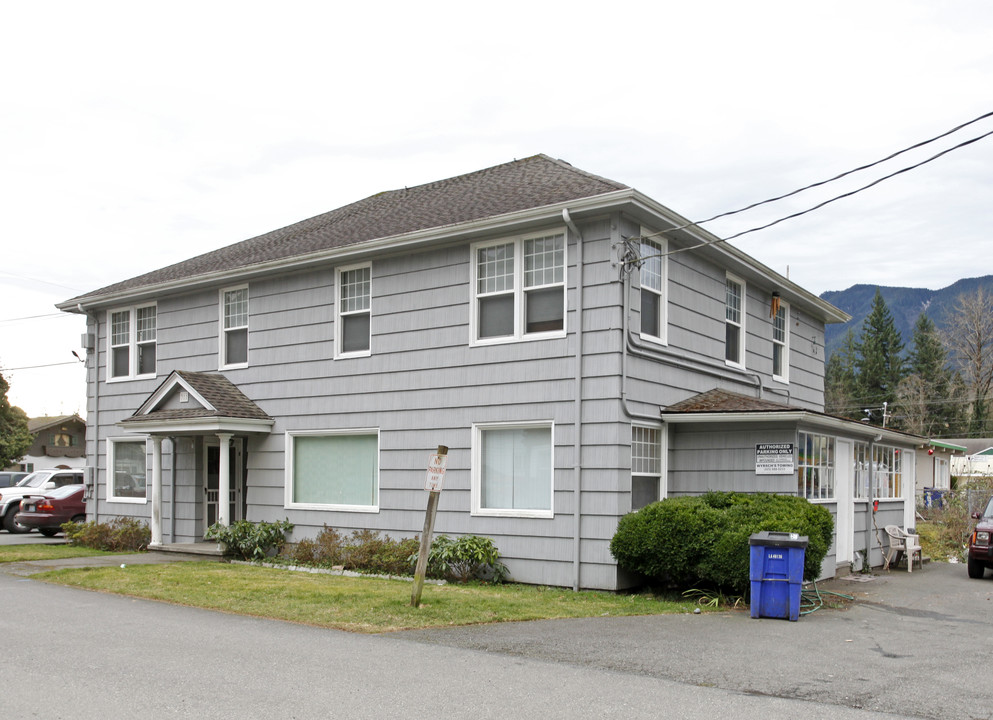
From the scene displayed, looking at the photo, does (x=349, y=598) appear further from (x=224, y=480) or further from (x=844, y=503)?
(x=844, y=503)

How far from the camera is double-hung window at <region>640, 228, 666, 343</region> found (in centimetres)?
1443

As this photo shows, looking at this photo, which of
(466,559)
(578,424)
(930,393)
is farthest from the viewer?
(930,393)

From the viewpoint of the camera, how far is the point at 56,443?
211 ft

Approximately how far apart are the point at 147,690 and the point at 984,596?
12.8m

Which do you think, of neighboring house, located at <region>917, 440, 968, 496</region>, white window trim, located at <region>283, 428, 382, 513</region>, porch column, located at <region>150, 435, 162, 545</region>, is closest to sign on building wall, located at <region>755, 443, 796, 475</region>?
white window trim, located at <region>283, 428, 382, 513</region>

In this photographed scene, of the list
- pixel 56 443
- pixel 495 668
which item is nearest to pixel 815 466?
pixel 495 668

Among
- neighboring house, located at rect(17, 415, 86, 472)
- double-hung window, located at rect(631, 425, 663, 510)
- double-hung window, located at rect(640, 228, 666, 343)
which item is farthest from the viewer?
neighboring house, located at rect(17, 415, 86, 472)

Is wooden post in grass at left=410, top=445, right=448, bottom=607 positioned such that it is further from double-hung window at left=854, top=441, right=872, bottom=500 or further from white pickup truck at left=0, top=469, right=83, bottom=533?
white pickup truck at left=0, top=469, right=83, bottom=533

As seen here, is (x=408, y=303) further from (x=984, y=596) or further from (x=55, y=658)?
(x=984, y=596)

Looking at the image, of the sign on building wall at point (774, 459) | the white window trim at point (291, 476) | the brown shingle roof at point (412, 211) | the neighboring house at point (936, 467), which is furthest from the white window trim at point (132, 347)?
the neighboring house at point (936, 467)

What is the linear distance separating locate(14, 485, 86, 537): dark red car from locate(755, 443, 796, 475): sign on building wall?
653 inches

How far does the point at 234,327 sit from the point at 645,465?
358 inches

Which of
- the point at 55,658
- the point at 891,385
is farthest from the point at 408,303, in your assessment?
the point at 891,385

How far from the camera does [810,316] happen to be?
21.5 m
